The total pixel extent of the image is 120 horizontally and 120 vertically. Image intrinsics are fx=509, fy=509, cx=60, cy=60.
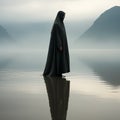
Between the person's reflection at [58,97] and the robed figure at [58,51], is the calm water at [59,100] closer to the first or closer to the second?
the person's reflection at [58,97]

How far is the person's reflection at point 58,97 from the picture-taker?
8095mm

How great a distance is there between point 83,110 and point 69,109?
249 mm

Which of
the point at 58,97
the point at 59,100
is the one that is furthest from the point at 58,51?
the point at 59,100

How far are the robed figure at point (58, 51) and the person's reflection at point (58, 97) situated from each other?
1986mm

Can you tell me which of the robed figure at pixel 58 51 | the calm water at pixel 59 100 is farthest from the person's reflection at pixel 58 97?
the robed figure at pixel 58 51

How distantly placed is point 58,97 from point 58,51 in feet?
19.2

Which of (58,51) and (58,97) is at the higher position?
(58,51)

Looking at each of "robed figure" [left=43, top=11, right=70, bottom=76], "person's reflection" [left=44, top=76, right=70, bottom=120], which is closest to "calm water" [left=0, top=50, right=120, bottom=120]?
"person's reflection" [left=44, top=76, right=70, bottom=120]

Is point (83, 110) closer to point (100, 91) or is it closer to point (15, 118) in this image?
point (15, 118)

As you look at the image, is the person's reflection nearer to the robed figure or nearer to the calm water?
the calm water

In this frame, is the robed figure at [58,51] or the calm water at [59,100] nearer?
the calm water at [59,100]

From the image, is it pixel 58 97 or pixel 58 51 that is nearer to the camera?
pixel 58 97

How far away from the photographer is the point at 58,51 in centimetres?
1595

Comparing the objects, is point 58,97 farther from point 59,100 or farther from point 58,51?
point 58,51
